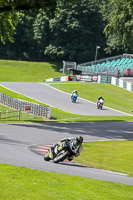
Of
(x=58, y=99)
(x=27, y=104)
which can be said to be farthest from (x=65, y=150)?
(x=58, y=99)

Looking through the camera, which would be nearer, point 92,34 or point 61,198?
point 61,198

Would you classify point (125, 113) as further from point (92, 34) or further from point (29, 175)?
point (92, 34)

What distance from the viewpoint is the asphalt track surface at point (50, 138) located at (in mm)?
15984

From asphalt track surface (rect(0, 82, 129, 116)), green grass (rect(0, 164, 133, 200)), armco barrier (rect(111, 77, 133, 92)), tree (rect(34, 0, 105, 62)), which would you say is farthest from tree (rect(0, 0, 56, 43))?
tree (rect(34, 0, 105, 62))

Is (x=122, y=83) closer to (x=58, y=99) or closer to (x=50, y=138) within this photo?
(x=58, y=99)

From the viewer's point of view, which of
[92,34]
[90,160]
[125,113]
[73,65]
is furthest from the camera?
[92,34]

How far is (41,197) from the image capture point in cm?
1048

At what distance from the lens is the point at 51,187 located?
38.5ft

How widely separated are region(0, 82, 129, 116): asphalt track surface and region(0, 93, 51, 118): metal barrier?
530 cm

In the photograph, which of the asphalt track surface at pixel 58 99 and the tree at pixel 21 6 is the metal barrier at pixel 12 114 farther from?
the tree at pixel 21 6

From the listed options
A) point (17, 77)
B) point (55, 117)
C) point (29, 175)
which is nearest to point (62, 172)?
point (29, 175)

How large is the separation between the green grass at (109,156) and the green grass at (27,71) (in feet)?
178

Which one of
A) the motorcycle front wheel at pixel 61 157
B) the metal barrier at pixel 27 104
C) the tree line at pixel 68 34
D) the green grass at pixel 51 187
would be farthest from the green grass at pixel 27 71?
the green grass at pixel 51 187

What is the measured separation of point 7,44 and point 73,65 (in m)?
27.3
